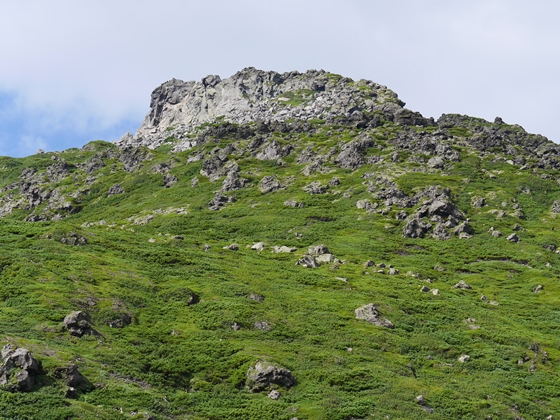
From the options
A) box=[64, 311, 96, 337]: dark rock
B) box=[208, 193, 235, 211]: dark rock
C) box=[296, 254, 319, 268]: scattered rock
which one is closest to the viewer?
box=[64, 311, 96, 337]: dark rock

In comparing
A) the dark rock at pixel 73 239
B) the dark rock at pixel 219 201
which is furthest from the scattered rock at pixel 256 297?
the dark rock at pixel 219 201

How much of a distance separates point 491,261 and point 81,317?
94.9 m

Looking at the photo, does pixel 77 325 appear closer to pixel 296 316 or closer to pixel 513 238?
pixel 296 316

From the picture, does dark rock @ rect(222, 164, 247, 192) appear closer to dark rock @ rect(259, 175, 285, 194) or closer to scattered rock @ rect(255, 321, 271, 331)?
dark rock @ rect(259, 175, 285, 194)

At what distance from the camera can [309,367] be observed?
58.3 metres

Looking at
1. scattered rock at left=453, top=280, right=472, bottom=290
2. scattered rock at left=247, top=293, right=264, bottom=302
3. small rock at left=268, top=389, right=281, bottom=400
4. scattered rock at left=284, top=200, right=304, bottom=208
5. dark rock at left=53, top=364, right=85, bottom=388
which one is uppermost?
scattered rock at left=284, top=200, right=304, bottom=208

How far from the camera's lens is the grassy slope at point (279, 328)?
4991cm

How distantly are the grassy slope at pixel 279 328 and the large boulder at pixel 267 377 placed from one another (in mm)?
1133

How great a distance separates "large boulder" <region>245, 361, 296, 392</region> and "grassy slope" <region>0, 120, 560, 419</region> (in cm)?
113

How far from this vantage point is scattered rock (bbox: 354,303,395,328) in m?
75.8

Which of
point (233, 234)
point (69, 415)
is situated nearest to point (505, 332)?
point (69, 415)

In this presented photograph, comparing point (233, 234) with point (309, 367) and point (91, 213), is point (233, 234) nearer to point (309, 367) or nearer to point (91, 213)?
point (91, 213)

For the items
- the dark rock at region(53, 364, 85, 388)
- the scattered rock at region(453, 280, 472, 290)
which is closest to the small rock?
the dark rock at region(53, 364, 85, 388)

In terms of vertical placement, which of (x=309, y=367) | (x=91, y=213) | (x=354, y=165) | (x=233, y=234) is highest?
(x=354, y=165)
